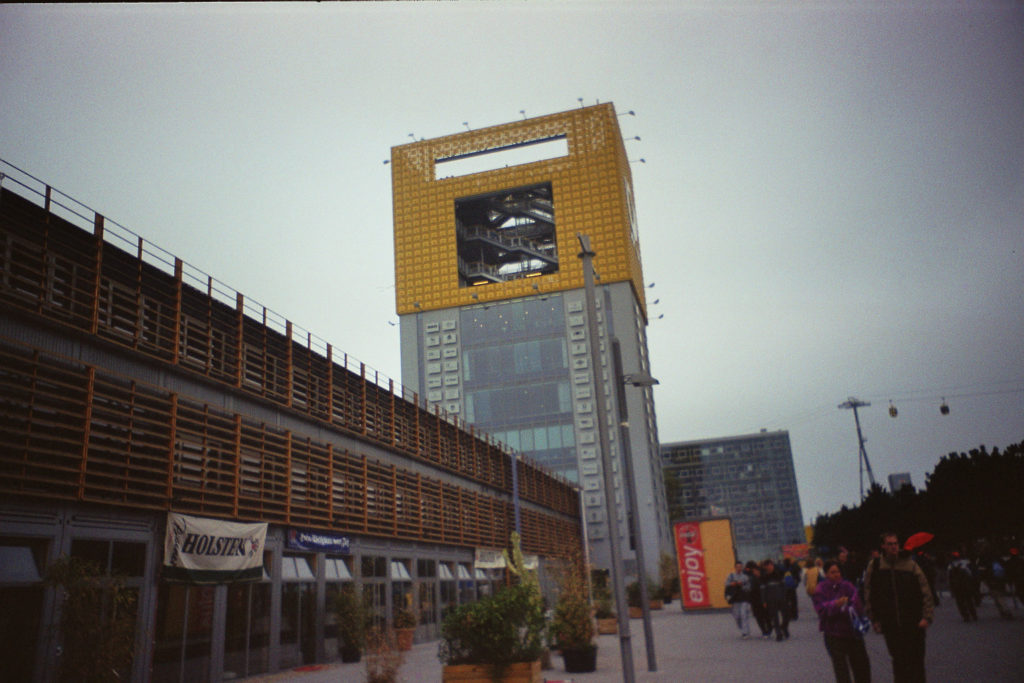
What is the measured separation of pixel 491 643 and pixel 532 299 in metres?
67.8

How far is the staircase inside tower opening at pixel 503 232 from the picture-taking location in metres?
83.9

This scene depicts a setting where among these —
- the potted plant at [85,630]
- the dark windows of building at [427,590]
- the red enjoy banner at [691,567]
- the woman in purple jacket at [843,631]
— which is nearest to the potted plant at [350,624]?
the dark windows of building at [427,590]

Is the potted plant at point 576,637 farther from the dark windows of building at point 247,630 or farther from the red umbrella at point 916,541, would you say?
the dark windows of building at point 247,630

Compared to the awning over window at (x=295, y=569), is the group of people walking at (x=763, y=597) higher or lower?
lower

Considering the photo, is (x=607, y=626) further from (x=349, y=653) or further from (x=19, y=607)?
(x=19, y=607)

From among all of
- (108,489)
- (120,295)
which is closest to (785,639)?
(108,489)

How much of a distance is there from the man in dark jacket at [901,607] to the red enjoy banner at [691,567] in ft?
79.8

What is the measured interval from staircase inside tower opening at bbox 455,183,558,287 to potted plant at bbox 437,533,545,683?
6963 centimetres

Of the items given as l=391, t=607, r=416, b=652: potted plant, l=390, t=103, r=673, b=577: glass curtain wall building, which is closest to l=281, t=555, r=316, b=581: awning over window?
l=391, t=607, r=416, b=652: potted plant

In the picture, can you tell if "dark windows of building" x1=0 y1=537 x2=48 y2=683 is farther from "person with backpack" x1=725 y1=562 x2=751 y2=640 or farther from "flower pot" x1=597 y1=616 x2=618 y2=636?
"flower pot" x1=597 y1=616 x2=618 y2=636

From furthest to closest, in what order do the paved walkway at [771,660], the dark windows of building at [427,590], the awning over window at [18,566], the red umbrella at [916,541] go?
1. the dark windows of building at [427,590]
2. the red umbrella at [916,541]
3. the awning over window at [18,566]
4. the paved walkway at [771,660]

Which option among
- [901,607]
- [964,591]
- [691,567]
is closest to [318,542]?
[901,607]

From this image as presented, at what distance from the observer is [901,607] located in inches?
363

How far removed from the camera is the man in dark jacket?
898 cm
